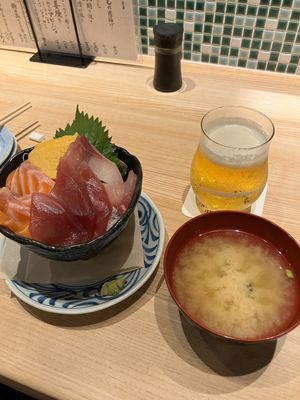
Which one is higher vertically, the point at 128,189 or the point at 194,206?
the point at 128,189

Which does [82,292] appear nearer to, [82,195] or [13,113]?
[82,195]

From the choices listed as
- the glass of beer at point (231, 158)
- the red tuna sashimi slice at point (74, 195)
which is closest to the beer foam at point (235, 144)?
the glass of beer at point (231, 158)

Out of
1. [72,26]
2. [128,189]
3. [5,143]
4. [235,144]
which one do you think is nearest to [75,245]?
[128,189]

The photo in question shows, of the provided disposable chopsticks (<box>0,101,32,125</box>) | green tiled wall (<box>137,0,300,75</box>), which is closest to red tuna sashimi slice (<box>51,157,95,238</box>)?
disposable chopsticks (<box>0,101,32,125</box>)

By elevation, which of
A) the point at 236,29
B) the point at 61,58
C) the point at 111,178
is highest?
the point at 111,178

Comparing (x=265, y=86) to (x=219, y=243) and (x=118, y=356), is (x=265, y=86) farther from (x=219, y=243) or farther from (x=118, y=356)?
(x=118, y=356)

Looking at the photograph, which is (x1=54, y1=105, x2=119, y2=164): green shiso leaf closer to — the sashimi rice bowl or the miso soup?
the sashimi rice bowl

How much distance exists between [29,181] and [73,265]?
7.4 inches

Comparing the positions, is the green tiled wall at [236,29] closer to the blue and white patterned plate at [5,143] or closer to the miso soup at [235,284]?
the blue and white patterned plate at [5,143]

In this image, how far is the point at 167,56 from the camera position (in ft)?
3.97

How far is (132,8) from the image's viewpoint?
124 cm

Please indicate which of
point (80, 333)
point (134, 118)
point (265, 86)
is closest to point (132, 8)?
point (134, 118)

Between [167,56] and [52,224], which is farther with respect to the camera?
[167,56]

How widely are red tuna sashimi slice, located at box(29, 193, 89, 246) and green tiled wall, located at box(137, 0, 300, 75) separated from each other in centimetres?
100
